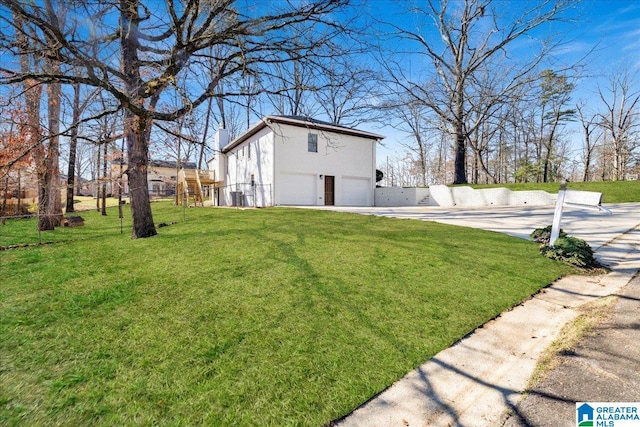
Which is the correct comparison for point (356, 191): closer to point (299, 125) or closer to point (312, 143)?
point (312, 143)

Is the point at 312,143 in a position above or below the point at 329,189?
above

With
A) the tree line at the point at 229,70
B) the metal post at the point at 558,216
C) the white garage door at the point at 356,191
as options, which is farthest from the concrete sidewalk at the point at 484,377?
the white garage door at the point at 356,191

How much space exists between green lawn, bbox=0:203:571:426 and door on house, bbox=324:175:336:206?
11.9 metres

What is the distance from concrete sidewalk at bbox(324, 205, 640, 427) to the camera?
5.72ft

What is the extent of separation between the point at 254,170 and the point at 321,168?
13.5 ft

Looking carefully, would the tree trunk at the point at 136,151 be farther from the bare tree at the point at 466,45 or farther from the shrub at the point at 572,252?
the bare tree at the point at 466,45

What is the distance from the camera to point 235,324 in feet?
8.89

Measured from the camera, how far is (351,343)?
2451mm

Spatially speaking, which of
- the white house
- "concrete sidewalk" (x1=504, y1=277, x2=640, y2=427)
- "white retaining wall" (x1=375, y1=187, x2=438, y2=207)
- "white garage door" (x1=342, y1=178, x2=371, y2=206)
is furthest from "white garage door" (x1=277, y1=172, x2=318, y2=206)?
"concrete sidewalk" (x1=504, y1=277, x2=640, y2=427)

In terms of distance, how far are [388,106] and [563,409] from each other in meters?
12.3

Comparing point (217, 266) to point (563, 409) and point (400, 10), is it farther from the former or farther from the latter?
point (400, 10)

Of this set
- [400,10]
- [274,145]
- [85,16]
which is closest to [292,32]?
[85,16]

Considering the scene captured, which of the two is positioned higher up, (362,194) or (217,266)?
(362,194)

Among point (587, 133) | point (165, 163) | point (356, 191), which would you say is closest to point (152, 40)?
point (356, 191)
